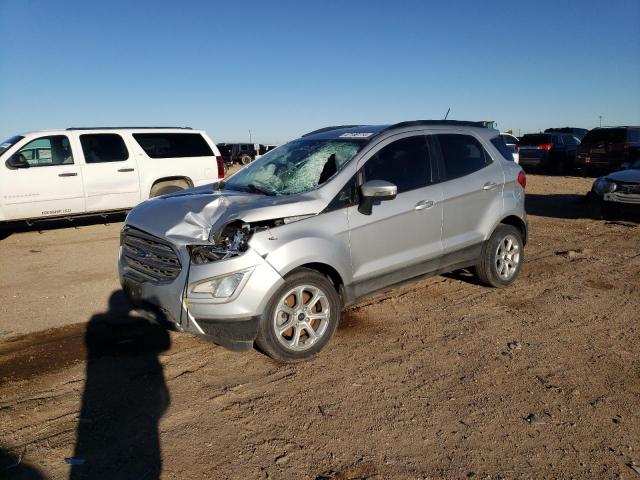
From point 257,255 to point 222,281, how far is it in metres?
0.31

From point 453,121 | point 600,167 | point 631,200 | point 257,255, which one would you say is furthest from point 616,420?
point 600,167

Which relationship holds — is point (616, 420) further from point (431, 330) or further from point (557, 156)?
point (557, 156)

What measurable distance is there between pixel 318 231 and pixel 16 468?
246 cm

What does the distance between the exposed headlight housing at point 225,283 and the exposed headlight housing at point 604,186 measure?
28.1 ft

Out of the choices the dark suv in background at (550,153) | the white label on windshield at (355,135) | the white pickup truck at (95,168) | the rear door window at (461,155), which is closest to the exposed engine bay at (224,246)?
the white label on windshield at (355,135)

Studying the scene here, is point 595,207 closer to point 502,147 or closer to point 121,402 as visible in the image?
point 502,147

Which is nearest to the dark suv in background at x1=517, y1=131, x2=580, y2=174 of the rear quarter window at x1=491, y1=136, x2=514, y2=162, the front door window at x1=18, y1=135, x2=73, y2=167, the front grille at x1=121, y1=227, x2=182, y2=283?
the rear quarter window at x1=491, y1=136, x2=514, y2=162

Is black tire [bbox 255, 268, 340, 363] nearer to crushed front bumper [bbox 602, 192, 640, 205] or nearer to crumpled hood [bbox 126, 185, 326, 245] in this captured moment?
crumpled hood [bbox 126, 185, 326, 245]

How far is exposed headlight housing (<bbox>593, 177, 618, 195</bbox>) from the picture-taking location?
9492 mm

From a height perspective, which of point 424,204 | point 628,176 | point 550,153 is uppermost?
point 550,153

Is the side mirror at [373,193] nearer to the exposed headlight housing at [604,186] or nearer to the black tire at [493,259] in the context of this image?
the black tire at [493,259]

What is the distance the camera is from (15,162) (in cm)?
848

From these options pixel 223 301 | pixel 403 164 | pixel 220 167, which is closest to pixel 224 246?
pixel 223 301

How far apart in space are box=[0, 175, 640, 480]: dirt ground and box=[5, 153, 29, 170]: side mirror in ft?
12.1
